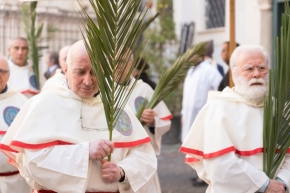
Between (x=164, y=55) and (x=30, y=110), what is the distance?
1212 cm

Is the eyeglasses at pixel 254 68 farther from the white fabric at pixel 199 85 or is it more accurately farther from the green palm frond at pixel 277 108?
the white fabric at pixel 199 85

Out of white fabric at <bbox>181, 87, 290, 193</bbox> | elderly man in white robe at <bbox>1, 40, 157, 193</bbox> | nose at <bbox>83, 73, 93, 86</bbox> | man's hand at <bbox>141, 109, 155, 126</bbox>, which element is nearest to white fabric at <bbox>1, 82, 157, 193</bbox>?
elderly man in white robe at <bbox>1, 40, 157, 193</bbox>

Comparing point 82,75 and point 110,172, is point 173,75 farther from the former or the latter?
point 110,172

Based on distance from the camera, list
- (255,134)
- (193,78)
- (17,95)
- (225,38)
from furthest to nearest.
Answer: (225,38)
(193,78)
(17,95)
(255,134)

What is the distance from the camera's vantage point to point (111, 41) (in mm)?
4574

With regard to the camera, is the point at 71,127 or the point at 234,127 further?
the point at 234,127

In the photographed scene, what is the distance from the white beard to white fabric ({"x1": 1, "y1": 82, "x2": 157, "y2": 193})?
0.80 meters

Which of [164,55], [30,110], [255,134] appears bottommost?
[164,55]

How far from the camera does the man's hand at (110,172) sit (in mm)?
4609

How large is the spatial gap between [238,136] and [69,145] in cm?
123

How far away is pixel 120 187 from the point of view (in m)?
4.81

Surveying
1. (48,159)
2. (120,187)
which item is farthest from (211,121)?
(48,159)

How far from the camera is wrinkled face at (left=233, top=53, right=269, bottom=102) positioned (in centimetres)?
527

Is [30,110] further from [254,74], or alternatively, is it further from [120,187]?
[254,74]
